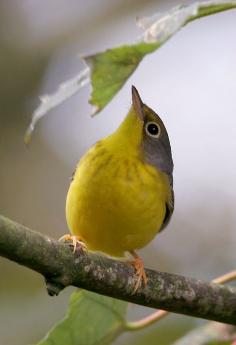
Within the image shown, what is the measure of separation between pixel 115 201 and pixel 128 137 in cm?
37

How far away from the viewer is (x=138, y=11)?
14.4ft

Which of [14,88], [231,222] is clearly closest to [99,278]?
[231,222]

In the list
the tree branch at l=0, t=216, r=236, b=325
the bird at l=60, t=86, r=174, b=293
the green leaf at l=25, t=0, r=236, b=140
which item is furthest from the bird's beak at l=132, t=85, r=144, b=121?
the green leaf at l=25, t=0, r=236, b=140

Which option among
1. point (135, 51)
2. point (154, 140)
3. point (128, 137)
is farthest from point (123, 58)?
point (154, 140)

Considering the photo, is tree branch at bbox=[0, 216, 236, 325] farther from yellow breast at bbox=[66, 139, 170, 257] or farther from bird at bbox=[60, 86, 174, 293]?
yellow breast at bbox=[66, 139, 170, 257]

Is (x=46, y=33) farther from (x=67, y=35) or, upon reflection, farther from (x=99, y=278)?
(x=99, y=278)

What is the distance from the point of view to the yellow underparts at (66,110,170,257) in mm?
2062

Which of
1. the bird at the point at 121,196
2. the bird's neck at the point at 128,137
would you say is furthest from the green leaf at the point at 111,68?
the bird's neck at the point at 128,137

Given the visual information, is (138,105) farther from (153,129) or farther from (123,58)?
(123,58)

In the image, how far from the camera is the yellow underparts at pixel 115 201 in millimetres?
2062

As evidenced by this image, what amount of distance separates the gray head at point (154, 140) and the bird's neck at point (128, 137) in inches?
0.9

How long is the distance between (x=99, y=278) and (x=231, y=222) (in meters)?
2.90

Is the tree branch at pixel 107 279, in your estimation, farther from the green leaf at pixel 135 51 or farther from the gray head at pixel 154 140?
the gray head at pixel 154 140

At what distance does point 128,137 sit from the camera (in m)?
2.38
